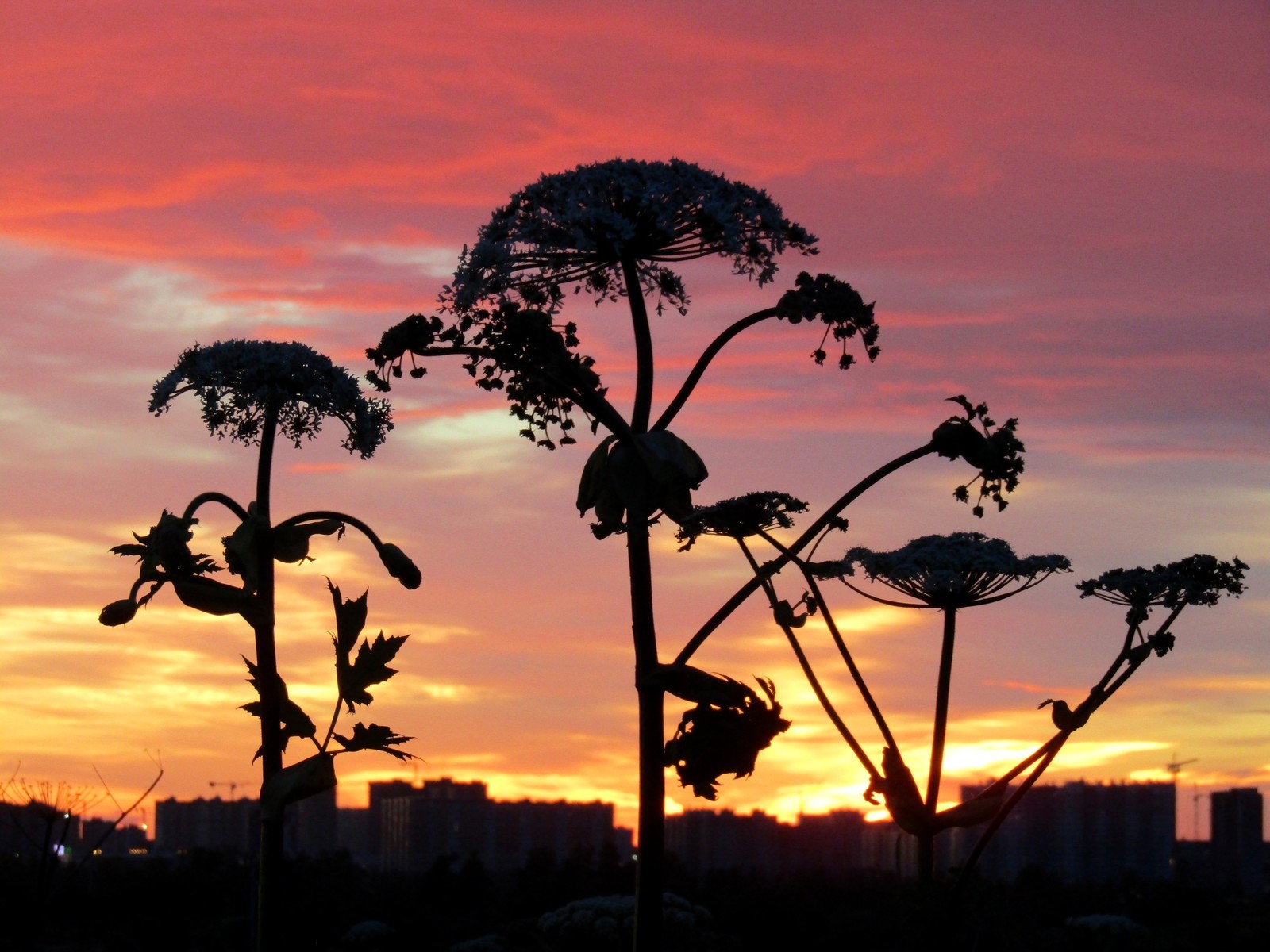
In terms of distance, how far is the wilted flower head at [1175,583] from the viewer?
40.8 ft

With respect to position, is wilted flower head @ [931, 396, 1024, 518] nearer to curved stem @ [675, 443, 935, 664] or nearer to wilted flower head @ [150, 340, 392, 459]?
curved stem @ [675, 443, 935, 664]

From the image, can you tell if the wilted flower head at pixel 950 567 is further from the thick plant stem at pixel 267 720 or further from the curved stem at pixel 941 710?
the thick plant stem at pixel 267 720

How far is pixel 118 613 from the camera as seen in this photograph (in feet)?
30.8

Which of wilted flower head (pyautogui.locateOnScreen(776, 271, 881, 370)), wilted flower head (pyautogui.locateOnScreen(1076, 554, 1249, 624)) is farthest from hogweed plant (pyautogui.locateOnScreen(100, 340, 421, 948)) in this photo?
wilted flower head (pyautogui.locateOnScreen(1076, 554, 1249, 624))

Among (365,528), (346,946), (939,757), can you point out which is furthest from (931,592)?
(346,946)

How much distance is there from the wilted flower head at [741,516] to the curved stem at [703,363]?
1378 millimetres

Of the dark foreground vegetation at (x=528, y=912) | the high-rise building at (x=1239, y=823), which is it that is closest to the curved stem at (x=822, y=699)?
the dark foreground vegetation at (x=528, y=912)

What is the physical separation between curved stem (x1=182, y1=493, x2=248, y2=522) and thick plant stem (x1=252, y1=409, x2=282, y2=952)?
113 millimetres

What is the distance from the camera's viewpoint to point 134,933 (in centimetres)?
4503

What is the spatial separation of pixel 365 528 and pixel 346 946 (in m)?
35.4

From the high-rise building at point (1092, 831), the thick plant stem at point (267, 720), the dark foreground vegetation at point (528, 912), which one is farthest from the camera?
the high-rise building at point (1092, 831)

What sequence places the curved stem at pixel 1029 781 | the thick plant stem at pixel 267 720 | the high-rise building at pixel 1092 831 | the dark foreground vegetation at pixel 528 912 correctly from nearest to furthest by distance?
the thick plant stem at pixel 267 720, the curved stem at pixel 1029 781, the dark foreground vegetation at pixel 528 912, the high-rise building at pixel 1092 831

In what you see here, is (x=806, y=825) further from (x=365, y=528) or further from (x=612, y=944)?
(x=365, y=528)

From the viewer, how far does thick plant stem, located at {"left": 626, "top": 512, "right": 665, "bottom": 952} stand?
8.54 metres
